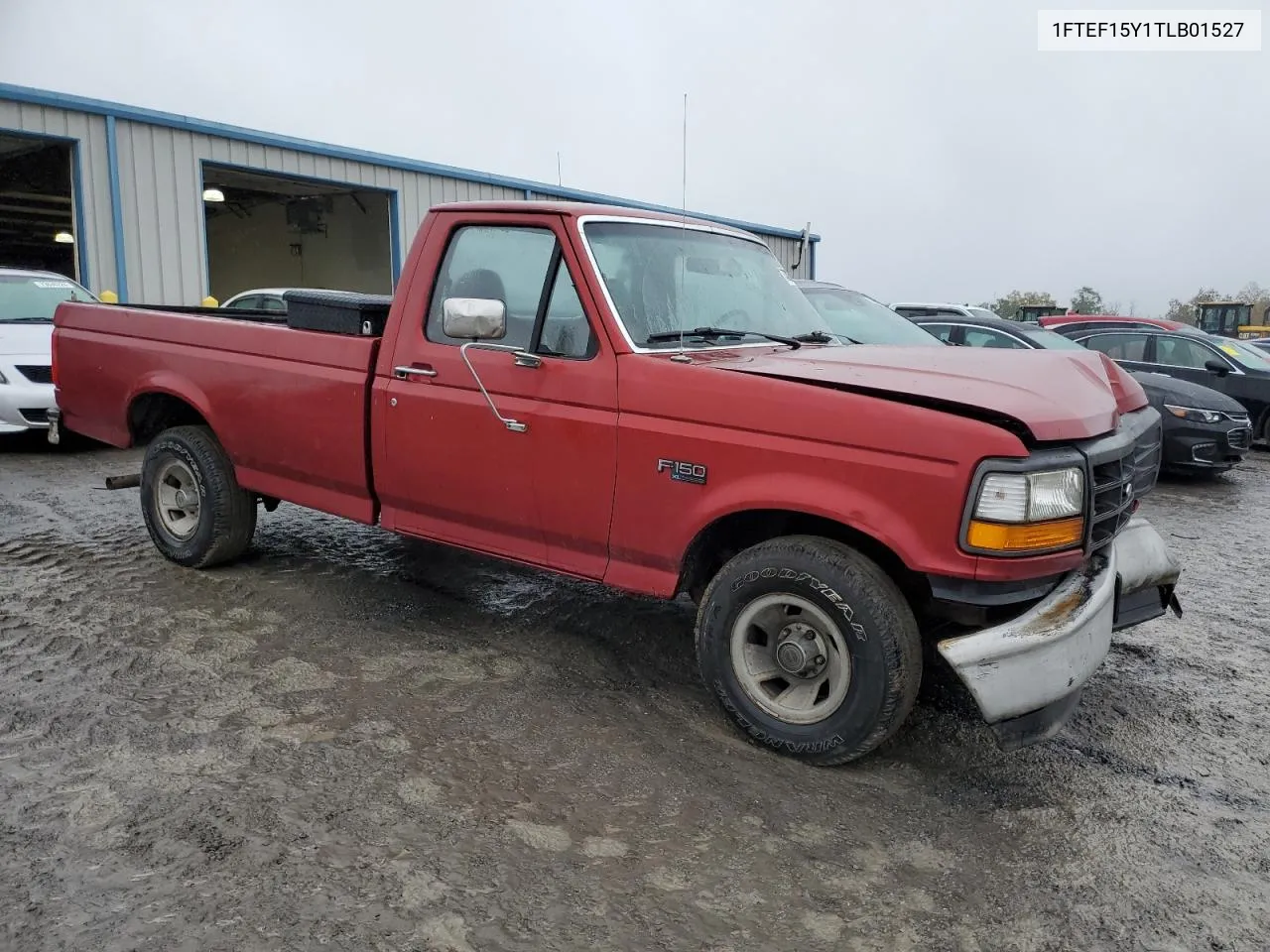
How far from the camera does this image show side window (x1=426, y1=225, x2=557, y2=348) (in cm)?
389

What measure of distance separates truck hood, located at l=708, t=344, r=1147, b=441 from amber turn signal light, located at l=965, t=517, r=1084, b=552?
0.28 m

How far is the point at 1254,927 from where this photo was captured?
250cm

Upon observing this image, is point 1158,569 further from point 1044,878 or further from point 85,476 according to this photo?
point 85,476

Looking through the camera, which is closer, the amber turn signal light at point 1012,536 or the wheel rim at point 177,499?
the amber turn signal light at point 1012,536

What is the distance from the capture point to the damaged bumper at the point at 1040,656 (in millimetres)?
2939

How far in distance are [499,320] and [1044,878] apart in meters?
2.58

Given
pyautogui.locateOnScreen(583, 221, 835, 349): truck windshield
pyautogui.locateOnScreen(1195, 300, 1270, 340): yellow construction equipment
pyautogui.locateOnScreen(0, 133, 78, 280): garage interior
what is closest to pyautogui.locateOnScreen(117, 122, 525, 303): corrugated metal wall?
pyautogui.locateOnScreen(0, 133, 78, 280): garage interior

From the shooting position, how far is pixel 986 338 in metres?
11.0

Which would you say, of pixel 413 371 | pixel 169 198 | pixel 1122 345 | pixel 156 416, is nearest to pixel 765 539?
pixel 413 371

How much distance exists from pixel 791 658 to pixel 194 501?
11.9 ft

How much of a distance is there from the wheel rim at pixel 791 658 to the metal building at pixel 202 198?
4.61m

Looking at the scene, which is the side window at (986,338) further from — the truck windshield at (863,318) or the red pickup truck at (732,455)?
the red pickup truck at (732,455)

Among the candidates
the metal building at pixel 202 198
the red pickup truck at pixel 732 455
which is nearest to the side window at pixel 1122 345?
the metal building at pixel 202 198

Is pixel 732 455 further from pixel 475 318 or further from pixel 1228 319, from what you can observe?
pixel 1228 319
